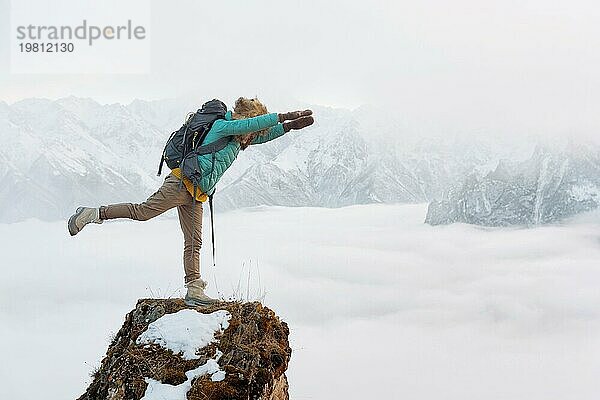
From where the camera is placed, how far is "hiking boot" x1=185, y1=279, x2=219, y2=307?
8.45 metres

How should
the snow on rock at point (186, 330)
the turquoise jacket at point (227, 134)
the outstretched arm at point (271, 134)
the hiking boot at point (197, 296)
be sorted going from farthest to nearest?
1. the hiking boot at point (197, 296)
2. the outstretched arm at point (271, 134)
3. the turquoise jacket at point (227, 134)
4. the snow on rock at point (186, 330)

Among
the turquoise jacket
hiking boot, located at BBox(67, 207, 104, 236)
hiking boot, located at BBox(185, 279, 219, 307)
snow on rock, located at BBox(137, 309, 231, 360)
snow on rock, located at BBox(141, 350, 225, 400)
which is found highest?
the turquoise jacket

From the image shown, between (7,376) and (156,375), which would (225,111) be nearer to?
(156,375)

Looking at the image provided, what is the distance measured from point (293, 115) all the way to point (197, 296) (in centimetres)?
251

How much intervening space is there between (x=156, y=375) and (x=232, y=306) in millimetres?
1298

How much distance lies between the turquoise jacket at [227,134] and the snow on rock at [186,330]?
1518 mm

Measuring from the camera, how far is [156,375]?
736cm

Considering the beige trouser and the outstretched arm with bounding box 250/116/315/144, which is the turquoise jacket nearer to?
the outstretched arm with bounding box 250/116/315/144

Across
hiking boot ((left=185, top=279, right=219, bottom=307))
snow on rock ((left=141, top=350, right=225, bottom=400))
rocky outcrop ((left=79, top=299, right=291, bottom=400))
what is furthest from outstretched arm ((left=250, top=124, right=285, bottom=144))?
snow on rock ((left=141, top=350, right=225, bottom=400))

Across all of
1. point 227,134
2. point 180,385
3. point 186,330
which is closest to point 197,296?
point 186,330

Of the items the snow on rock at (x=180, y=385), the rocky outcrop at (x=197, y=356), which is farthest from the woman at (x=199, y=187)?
the snow on rock at (x=180, y=385)

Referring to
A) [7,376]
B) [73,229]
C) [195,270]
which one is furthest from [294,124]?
[7,376]

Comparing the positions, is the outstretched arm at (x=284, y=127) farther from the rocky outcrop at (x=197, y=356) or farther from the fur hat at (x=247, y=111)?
the rocky outcrop at (x=197, y=356)

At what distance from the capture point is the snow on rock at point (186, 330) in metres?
7.62
